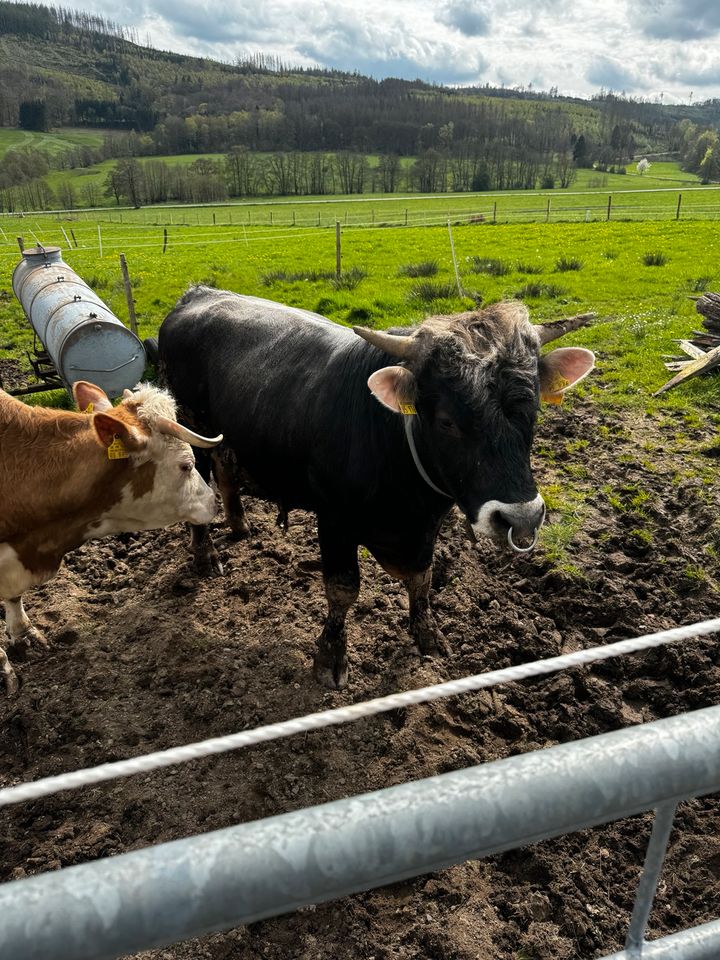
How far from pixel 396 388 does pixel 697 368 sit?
721 cm

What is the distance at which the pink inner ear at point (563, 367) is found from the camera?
3.42 meters

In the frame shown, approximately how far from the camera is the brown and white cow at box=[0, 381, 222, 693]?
149 inches

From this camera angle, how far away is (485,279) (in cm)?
1627

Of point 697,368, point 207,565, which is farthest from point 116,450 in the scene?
point 697,368

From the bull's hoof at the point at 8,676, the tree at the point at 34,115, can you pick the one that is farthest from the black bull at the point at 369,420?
the tree at the point at 34,115

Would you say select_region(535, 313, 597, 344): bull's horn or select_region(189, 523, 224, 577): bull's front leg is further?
select_region(189, 523, 224, 577): bull's front leg

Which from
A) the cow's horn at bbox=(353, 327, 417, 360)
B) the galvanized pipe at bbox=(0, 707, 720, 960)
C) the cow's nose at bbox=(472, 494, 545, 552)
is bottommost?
the cow's nose at bbox=(472, 494, 545, 552)

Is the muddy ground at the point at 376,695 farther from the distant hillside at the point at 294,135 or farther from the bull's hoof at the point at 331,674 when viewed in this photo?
the distant hillside at the point at 294,135

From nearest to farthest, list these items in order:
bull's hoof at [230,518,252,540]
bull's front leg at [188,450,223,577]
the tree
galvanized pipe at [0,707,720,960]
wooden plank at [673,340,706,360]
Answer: galvanized pipe at [0,707,720,960]
bull's front leg at [188,450,223,577]
bull's hoof at [230,518,252,540]
wooden plank at [673,340,706,360]
the tree

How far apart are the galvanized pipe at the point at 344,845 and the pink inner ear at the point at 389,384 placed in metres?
2.46

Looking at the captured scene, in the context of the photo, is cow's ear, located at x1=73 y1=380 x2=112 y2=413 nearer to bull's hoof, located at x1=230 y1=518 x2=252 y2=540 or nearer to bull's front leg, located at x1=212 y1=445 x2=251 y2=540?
bull's front leg, located at x1=212 y1=445 x2=251 y2=540

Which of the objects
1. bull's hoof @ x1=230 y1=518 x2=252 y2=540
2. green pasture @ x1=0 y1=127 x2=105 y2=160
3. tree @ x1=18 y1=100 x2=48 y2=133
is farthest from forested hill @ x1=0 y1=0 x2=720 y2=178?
bull's hoof @ x1=230 y1=518 x2=252 y2=540

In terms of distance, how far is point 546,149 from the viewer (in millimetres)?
121812

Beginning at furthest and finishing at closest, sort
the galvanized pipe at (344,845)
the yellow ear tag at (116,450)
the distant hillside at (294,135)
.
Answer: the distant hillside at (294,135), the yellow ear tag at (116,450), the galvanized pipe at (344,845)
